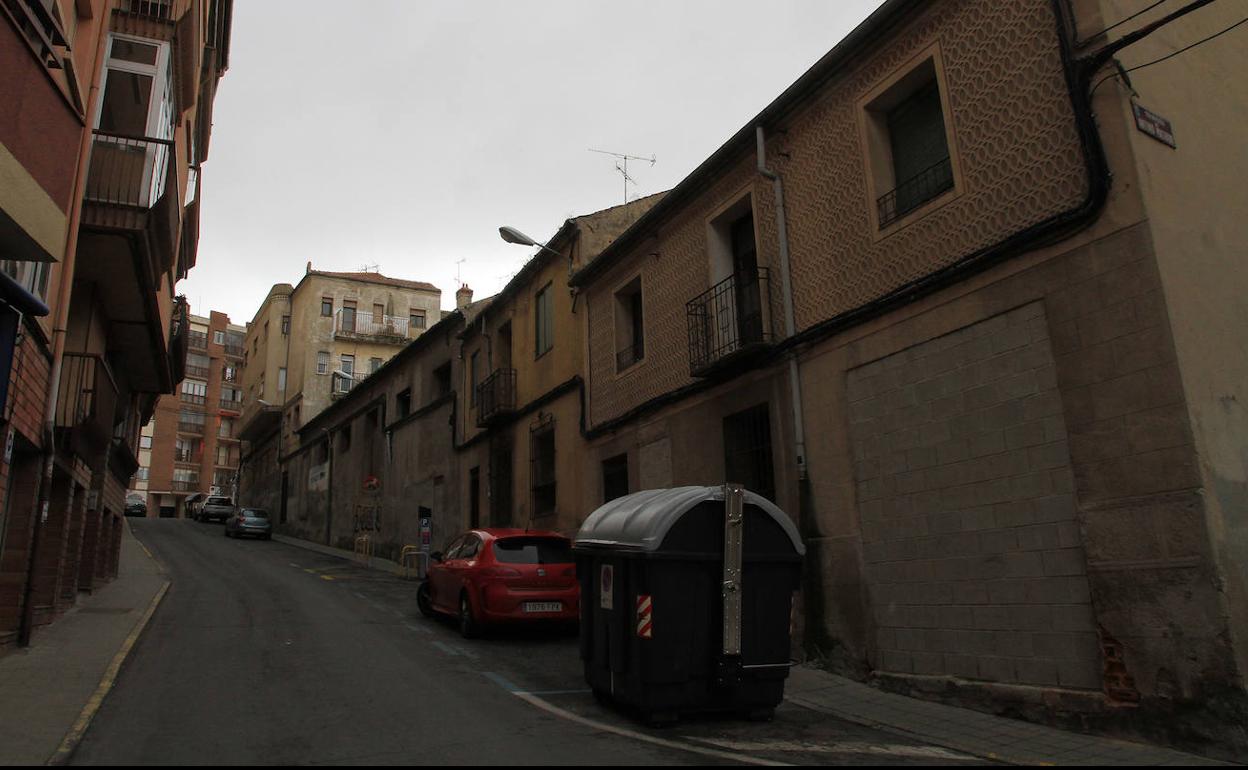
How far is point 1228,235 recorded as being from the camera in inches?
281

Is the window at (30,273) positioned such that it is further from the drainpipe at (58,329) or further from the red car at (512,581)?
the red car at (512,581)

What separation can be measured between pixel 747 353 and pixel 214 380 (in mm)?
76741

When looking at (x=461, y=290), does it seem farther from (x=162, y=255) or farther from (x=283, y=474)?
(x=162, y=255)

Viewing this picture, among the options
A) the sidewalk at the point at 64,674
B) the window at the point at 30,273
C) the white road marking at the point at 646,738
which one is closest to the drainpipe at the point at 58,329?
the window at the point at 30,273

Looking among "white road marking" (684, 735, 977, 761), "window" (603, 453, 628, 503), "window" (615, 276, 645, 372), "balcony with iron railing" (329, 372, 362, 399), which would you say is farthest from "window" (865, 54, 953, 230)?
"balcony with iron railing" (329, 372, 362, 399)

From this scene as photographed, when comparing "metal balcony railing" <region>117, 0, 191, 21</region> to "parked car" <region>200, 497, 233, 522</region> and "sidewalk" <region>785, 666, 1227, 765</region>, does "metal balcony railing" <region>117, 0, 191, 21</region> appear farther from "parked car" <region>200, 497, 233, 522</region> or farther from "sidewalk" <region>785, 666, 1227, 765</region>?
"parked car" <region>200, 497, 233, 522</region>

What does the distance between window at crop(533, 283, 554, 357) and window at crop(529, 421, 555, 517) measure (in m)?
1.79

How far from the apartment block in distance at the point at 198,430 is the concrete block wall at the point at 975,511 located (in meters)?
68.2

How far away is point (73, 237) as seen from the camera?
9.51m

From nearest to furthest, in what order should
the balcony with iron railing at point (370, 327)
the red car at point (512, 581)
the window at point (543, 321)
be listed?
the red car at point (512, 581) < the window at point (543, 321) < the balcony with iron railing at point (370, 327)

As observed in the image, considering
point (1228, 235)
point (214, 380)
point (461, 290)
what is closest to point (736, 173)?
point (1228, 235)

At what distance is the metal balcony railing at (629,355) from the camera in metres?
14.6

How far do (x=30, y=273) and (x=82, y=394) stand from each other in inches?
121

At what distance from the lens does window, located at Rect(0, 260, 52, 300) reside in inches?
317
